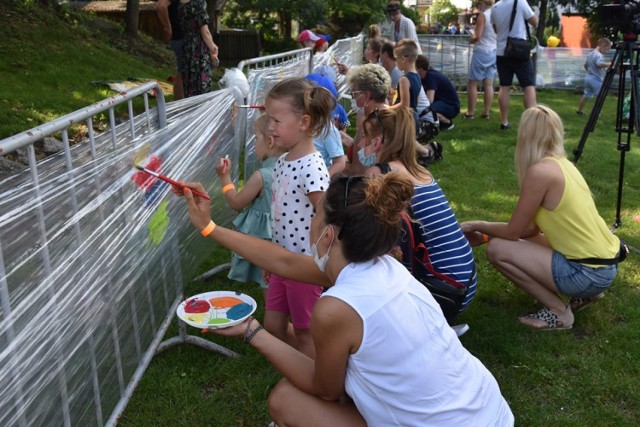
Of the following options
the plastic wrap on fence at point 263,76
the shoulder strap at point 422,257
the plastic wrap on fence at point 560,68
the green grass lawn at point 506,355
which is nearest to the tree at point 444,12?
the plastic wrap on fence at point 560,68

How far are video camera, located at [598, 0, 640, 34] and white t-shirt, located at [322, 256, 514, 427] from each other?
3467 mm

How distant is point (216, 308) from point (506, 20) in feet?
22.2

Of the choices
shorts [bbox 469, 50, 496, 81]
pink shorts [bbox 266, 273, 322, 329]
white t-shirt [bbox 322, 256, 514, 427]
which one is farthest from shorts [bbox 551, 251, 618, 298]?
shorts [bbox 469, 50, 496, 81]

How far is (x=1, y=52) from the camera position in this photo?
941 centimetres

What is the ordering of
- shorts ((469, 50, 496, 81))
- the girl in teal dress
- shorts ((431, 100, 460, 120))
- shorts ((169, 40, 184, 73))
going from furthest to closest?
shorts ((469, 50, 496, 81)) → shorts ((431, 100, 460, 120)) → shorts ((169, 40, 184, 73)) → the girl in teal dress

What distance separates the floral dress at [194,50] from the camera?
6.03 metres

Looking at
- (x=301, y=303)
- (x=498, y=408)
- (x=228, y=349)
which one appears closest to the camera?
(x=498, y=408)

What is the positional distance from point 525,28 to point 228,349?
6.54 meters

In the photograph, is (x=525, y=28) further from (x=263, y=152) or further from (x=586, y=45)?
(x=586, y=45)

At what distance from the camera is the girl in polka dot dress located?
A: 9.46 ft

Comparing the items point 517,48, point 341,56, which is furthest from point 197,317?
point 341,56

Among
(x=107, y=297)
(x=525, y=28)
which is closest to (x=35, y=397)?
(x=107, y=297)

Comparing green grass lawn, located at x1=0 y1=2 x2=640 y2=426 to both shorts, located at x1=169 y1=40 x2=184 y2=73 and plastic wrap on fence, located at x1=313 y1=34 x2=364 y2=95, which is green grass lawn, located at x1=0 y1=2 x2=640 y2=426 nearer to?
shorts, located at x1=169 y1=40 x2=184 y2=73

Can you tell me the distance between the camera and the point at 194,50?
6.12m
